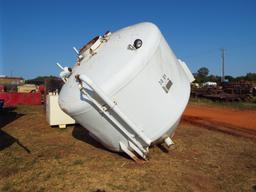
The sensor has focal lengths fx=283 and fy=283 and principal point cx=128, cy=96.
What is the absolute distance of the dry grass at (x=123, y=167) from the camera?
4625mm

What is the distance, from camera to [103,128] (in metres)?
5.11

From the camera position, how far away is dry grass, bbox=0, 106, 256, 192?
4.62 m

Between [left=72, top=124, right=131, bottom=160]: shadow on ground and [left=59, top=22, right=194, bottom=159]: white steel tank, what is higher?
[left=59, top=22, right=194, bottom=159]: white steel tank

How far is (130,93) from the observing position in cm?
481

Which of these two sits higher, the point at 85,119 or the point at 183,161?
the point at 85,119

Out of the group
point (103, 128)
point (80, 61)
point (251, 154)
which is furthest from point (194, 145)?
point (80, 61)

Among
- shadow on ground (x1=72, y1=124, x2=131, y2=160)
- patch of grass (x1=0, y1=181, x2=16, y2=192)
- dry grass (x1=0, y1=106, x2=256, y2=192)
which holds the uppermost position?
Answer: patch of grass (x1=0, y1=181, x2=16, y2=192)

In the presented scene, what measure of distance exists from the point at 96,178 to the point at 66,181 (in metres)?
0.51

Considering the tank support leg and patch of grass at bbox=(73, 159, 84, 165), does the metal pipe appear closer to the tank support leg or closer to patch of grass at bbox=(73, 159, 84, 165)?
→ the tank support leg

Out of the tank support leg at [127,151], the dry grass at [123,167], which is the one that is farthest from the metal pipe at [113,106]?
the dry grass at [123,167]

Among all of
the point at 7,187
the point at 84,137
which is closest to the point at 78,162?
the point at 7,187

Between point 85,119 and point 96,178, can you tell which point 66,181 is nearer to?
point 96,178

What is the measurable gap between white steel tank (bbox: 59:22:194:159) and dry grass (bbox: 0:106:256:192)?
0.56 metres

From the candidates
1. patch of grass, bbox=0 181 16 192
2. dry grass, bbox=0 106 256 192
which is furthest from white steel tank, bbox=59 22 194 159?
patch of grass, bbox=0 181 16 192
